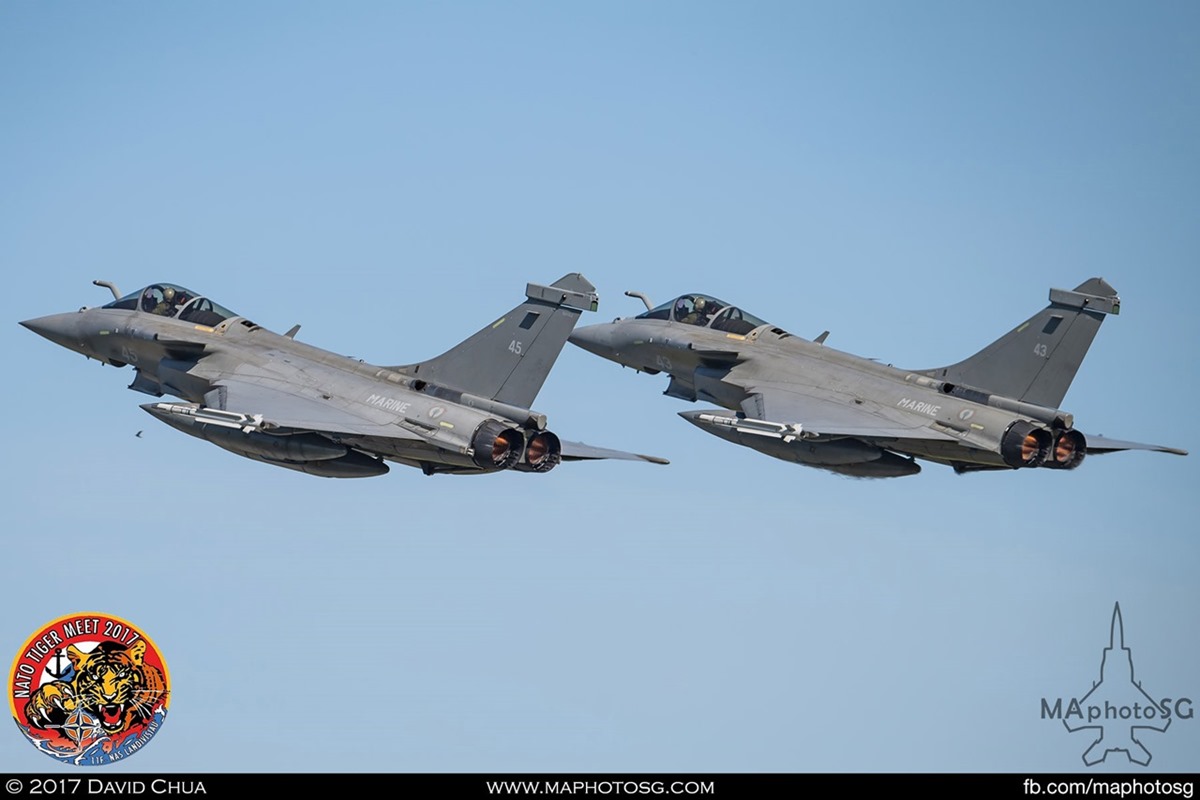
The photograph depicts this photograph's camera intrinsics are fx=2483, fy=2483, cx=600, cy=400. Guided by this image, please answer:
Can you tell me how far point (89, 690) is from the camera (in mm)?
37469

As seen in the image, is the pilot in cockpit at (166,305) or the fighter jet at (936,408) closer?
the fighter jet at (936,408)

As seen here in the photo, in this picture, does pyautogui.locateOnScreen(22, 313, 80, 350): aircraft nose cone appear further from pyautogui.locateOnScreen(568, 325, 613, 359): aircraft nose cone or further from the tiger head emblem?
the tiger head emblem

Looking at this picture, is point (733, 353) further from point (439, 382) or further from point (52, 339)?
point (52, 339)

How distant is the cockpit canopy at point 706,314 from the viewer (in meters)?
50.0

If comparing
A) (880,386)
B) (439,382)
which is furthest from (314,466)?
(880,386)

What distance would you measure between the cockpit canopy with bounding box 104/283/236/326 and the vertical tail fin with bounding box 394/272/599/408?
5.79 metres

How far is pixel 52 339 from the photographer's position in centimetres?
4941

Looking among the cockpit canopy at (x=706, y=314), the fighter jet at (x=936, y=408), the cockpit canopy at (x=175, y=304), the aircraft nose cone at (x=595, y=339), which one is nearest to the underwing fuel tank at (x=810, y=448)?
the fighter jet at (x=936, y=408)

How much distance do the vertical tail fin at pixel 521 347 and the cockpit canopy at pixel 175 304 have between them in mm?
5788

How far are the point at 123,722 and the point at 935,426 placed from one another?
15.9m

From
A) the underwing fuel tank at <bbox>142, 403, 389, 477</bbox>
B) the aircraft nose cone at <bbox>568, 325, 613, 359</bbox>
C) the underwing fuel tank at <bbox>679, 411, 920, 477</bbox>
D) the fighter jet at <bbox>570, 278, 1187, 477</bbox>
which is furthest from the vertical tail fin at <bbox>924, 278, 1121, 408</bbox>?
the underwing fuel tank at <bbox>142, 403, 389, 477</bbox>

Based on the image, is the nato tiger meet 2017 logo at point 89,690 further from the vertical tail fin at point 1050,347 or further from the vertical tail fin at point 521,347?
the vertical tail fin at point 1050,347

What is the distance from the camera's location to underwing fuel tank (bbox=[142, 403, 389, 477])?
4322cm

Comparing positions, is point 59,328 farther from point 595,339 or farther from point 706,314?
point 706,314
